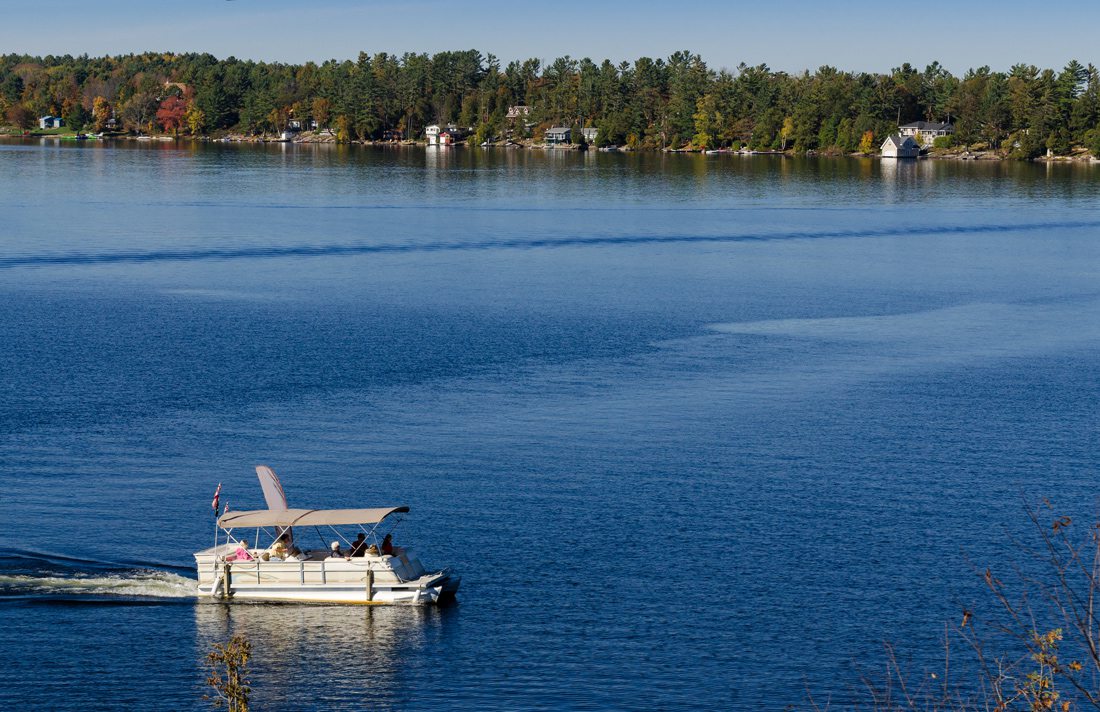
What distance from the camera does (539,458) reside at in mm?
65188

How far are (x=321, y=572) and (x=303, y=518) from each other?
2.35 m

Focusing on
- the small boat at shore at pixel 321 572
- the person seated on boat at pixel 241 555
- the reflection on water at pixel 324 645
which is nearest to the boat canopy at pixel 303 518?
the small boat at shore at pixel 321 572

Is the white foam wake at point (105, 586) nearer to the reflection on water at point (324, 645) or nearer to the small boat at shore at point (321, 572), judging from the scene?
the small boat at shore at point (321, 572)

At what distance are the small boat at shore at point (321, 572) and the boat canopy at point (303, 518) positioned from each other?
4 cm

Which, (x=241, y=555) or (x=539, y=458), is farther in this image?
(x=539, y=458)

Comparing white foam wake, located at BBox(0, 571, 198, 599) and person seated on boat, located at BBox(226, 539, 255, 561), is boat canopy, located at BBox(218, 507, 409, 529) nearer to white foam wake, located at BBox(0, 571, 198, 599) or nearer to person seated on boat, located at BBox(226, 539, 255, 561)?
person seated on boat, located at BBox(226, 539, 255, 561)

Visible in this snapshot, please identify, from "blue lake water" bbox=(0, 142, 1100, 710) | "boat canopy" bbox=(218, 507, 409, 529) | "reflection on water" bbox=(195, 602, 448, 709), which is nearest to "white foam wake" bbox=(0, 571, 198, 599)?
"blue lake water" bbox=(0, 142, 1100, 710)

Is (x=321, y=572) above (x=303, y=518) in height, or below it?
below

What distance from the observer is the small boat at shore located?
49875 mm

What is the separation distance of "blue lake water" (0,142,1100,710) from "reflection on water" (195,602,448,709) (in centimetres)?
13

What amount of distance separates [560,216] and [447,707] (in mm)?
141665

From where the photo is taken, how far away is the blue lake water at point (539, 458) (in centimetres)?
4544

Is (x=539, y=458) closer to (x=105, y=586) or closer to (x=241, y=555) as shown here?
(x=241, y=555)

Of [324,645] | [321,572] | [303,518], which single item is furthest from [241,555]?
[324,645]
